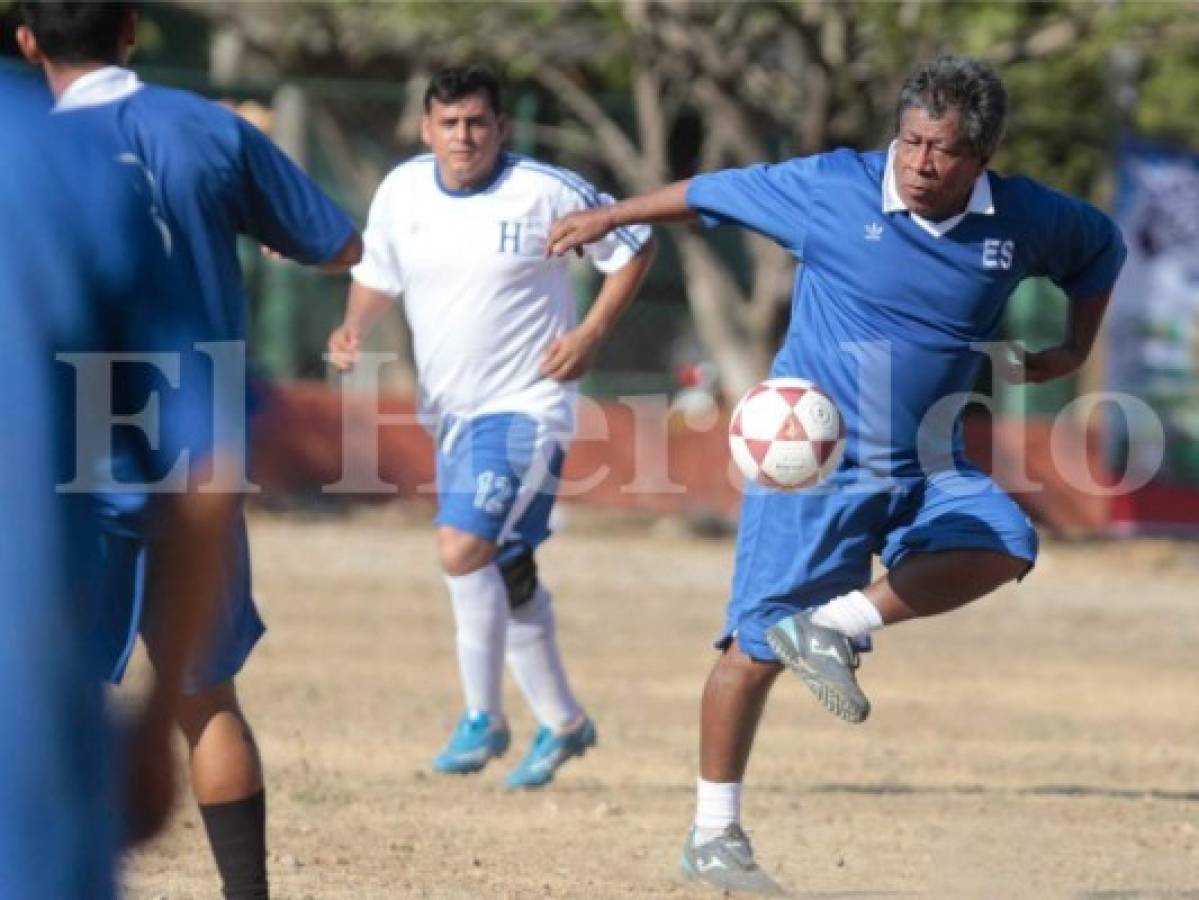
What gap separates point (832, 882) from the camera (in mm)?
6684

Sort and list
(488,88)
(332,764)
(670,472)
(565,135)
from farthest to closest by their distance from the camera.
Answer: (565,135)
(670,472)
(332,764)
(488,88)

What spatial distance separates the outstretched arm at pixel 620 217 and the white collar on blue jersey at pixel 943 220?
0.57 m

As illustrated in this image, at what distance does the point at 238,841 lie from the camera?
5039mm

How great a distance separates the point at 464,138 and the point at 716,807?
104 inches

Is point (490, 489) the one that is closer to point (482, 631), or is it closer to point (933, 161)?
point (482, 631)

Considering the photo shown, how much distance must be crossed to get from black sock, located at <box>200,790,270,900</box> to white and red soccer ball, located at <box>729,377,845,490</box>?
6.02ft

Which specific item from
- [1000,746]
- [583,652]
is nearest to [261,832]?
[1000,746]

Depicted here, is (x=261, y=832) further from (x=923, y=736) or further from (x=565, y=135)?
(x=565, y=135)

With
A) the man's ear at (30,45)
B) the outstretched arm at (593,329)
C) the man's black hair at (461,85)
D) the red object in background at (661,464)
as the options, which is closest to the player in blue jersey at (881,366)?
the outstretched arm at (593,329)

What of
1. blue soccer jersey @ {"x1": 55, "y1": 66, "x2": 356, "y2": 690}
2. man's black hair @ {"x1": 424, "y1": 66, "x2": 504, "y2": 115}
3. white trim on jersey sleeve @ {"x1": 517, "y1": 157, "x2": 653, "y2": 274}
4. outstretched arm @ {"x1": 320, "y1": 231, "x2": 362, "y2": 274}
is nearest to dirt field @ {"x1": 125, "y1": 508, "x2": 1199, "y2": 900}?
blue soccer jersey @ {"x1": 55, "y1": 66, "x2": 356, "y2": 690}

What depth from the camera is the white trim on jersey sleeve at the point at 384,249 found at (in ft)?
27.0

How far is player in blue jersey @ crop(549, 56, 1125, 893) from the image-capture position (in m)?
6.23

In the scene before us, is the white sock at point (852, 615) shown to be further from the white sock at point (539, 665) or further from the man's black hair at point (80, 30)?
the man's black hair at point (80, 30)

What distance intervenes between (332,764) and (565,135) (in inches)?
392
